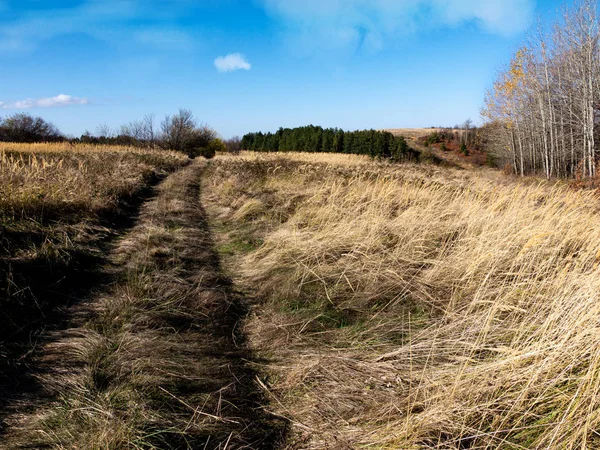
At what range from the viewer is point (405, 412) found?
1.97 m

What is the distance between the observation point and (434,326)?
2.75 metres

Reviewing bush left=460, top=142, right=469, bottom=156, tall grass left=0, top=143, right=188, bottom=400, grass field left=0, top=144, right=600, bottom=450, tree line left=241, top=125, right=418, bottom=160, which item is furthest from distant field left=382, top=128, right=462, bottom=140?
grass field left=0, top=144, right=600, bottom=450

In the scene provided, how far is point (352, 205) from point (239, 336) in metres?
3.67

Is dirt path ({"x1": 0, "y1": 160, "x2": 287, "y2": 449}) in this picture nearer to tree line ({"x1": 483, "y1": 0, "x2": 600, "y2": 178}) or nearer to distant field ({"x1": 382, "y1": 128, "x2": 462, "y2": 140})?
tree line ({"x1": 483, "y1": 0, "x2": 600, "y2": 178})

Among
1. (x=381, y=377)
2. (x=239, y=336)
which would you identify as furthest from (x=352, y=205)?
(x=381, y=377)

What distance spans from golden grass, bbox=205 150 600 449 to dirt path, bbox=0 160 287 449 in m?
0.27

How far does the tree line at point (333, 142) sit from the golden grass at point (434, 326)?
34.8m

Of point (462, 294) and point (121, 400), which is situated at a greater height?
point (462, 294)

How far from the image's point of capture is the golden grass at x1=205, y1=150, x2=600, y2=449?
175 cm

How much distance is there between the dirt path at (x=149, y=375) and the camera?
6.07 feet

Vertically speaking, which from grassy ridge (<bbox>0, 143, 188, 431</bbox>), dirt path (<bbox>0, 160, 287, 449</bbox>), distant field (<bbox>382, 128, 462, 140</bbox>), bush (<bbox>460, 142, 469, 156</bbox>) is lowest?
dirt path (<bbox>0, 160, 287, 449</bbox>)

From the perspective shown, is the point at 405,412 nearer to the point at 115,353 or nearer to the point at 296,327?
the point at 296,327

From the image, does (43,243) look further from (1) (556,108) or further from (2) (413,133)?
(2) (413,133)

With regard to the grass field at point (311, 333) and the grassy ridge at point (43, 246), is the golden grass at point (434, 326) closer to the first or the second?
the grass field at point (311, 333)
